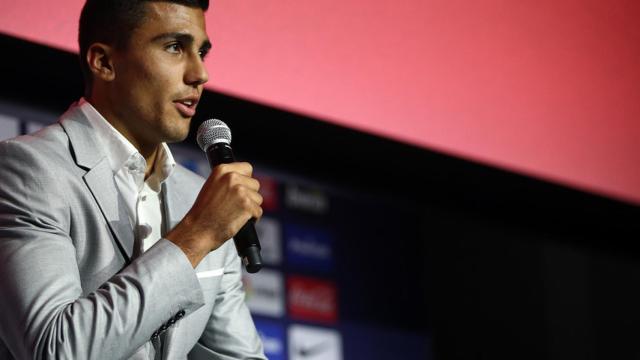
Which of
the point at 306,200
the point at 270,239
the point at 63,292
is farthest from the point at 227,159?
the point at 306,200

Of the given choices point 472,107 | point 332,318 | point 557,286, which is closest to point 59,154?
point 332,318

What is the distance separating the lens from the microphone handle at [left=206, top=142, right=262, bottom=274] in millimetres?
1294

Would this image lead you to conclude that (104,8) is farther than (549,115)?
No

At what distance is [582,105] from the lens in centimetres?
309

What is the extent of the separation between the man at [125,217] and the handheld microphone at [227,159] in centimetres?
2

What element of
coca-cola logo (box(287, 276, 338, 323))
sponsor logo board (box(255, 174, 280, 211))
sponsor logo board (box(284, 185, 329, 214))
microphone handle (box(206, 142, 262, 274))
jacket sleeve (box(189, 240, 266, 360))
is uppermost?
microphone handle (box(206, 142, 262, 274))

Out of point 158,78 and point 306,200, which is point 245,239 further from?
point 306,200

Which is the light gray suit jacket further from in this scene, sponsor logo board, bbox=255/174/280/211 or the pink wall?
sponsor logo board, bbox=255/174/280/211

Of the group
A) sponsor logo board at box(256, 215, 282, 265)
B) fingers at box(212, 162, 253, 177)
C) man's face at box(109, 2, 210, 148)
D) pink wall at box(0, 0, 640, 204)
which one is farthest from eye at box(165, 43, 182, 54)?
sponsor logo board at box(256, 215, 282, 265)

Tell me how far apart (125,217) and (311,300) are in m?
1.08

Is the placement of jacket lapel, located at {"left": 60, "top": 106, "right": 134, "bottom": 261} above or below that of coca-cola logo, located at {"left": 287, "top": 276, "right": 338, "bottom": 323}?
above

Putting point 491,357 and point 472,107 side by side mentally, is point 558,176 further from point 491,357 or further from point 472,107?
point 491,357

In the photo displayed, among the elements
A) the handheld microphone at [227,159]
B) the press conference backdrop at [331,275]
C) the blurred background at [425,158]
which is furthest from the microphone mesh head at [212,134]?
the press conference backdrop at [331,275]

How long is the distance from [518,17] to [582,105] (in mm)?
355
